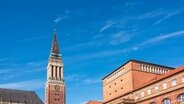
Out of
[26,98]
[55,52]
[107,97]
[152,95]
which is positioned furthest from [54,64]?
[152,95]

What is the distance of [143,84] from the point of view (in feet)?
244

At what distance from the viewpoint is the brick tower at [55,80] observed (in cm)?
14588

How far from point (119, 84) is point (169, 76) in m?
21.9

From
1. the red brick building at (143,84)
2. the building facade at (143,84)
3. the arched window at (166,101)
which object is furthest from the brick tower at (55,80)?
the arched window at (166,101)

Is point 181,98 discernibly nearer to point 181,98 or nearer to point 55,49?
point 181,98

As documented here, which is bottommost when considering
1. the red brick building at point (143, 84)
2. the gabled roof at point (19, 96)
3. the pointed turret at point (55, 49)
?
the red brick building at point (143, 84)

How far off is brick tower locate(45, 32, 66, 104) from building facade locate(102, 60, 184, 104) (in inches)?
2346

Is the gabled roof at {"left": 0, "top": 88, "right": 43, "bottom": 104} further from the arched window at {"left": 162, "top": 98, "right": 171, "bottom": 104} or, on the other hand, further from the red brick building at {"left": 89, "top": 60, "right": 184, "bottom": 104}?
the arched window at {"left": 162, "top": 98, "right": 171, "bottom": 104}

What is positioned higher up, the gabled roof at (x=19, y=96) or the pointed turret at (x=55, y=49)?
the pointed turret at (x=55, y=49)

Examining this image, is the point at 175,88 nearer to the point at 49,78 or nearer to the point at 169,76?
the point at 169,76

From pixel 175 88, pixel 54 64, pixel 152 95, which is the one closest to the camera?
pixel 175 88

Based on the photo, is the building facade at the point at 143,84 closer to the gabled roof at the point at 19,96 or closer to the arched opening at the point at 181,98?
the arched opening at the point at 181,98

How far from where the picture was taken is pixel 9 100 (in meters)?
146

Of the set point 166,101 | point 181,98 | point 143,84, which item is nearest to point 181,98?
point 181,98
